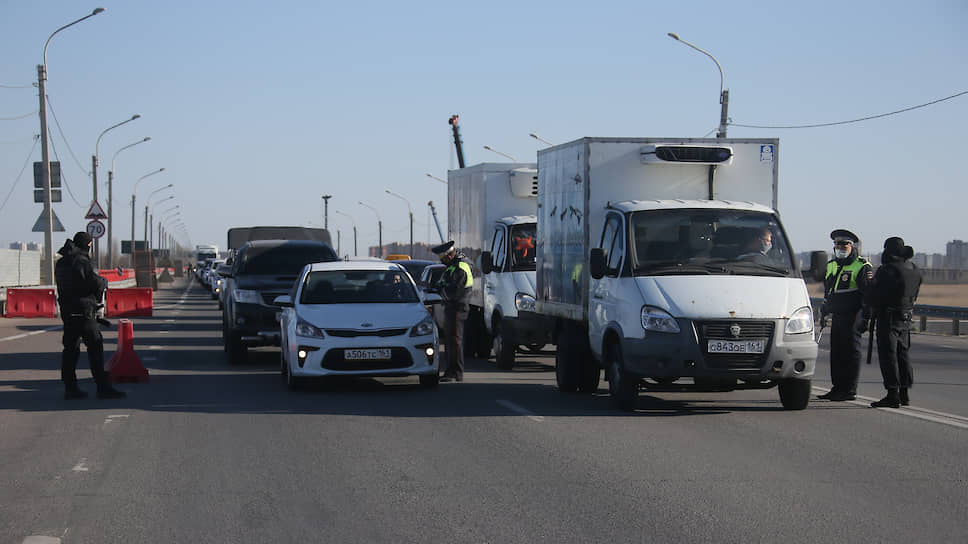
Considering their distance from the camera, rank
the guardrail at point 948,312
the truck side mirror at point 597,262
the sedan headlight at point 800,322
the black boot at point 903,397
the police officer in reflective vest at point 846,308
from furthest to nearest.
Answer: the guardrail at point 948,312 → the police officer in reflective vest at point 846,308 → the black boot at point 903,397 → the truck side mirror at point 597,262 → the sedan headlight at point 800,322

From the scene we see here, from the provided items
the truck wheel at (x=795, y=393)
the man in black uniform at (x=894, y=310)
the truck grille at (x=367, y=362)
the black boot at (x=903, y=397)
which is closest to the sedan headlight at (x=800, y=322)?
the truck wheel at (x=795, y=393)

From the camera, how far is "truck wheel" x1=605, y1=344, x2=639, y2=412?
1164 cm

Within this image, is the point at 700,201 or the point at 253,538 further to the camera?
the point at 700,201

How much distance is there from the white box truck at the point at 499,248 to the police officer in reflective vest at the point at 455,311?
4.13ft

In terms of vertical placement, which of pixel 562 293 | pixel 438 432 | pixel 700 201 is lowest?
pixel 438 432

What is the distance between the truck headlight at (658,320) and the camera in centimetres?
1104

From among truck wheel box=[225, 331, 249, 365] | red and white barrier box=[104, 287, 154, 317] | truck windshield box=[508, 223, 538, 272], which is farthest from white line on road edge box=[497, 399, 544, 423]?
red and white barrier box=[104, 287, 154, 317]

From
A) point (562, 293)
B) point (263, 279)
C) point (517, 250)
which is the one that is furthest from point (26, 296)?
point (562, 293)

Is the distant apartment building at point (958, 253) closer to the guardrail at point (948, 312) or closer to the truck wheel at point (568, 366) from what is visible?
the guardrail at point (948, 312)

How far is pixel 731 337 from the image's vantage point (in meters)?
11.0

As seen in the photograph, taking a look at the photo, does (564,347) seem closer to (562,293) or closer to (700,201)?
(562,293)

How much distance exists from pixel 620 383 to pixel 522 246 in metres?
6.31

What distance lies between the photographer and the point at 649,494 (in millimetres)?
7414

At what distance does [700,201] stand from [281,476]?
611cm
